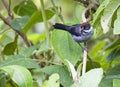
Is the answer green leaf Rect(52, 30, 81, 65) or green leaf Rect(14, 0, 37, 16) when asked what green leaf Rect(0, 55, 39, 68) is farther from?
green leaf Rect(14, 0, 37, 16)

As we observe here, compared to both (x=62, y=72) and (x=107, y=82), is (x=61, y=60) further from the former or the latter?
(x=107, y=82)

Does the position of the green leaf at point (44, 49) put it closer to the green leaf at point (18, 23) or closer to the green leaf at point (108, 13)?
the green leaf at point (18, 23)

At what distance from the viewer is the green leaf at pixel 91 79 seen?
2.76 ft

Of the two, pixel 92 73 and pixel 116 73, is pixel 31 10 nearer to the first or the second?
pixel 116 73

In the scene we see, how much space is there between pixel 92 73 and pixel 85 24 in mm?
300

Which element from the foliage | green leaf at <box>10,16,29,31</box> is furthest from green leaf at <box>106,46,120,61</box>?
green leaf at <box>10,16,29,31</box>

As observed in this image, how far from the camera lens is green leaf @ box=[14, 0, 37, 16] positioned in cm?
159

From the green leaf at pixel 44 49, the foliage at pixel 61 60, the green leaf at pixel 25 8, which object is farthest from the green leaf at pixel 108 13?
the green leaf at pixel 25 8

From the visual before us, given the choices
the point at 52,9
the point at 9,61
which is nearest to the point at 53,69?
the point at 9,61

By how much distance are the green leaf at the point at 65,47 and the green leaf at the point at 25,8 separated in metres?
0.54

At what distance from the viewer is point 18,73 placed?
2.93 feet

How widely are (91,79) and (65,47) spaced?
239 mm

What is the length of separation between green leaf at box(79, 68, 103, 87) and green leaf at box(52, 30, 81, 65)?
6.7 inches

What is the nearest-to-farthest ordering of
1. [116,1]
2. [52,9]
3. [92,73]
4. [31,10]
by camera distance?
[92,73] → [116,1] → [52,9] → [31,10]
